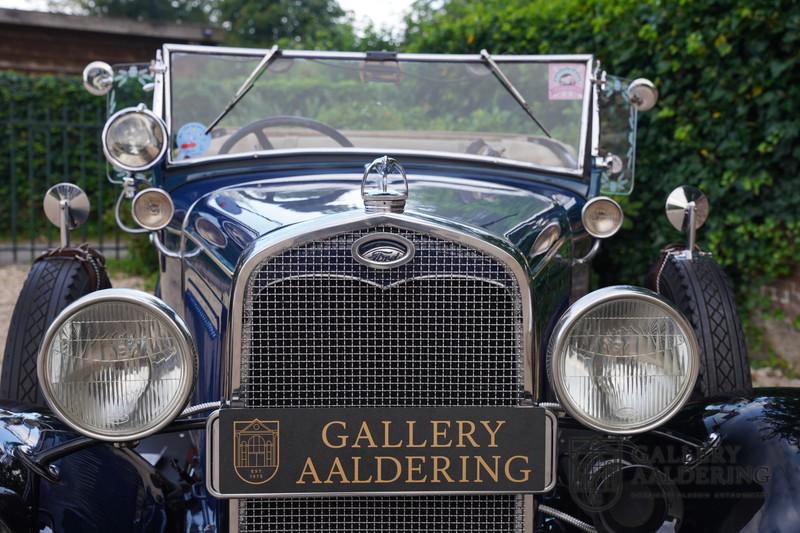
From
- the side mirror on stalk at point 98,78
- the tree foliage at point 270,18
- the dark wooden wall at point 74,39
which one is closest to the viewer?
the side mirror on stalk at point 98,78

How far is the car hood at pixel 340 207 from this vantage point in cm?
215

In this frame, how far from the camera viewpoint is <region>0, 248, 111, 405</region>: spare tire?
278 centimetres

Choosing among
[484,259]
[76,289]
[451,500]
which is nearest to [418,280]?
[484,259]

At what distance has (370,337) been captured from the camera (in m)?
1.87

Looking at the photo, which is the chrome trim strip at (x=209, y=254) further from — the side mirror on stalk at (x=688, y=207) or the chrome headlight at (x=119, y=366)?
the side mirror on stalk at (x=688, y=207)

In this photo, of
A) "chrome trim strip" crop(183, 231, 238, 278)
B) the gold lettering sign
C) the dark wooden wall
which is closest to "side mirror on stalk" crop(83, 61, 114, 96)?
"chrome trim strip" crop(183, 231, 238, 278)

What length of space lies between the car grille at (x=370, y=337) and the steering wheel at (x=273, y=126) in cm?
132

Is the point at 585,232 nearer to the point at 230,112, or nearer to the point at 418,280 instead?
the point at 418,280

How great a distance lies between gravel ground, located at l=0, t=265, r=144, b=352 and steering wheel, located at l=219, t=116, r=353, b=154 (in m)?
4.04

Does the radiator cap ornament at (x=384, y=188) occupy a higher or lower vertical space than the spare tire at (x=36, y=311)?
higher

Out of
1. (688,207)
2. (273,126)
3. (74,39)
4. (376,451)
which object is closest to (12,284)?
(273,126)

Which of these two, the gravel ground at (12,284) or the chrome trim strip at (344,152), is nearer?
the chrome trim strip at (344,152)

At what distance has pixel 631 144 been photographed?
333cm

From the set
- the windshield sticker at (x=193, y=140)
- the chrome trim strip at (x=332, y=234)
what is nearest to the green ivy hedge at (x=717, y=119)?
the windshield sticker at (x=193, y=140)
